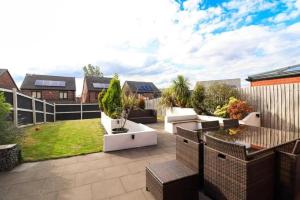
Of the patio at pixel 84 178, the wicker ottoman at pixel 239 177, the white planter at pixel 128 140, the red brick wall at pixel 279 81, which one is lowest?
the patio at pixel 84 178

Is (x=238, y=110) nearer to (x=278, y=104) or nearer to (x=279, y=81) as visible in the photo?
(x=278, y=104)

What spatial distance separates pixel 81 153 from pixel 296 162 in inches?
174

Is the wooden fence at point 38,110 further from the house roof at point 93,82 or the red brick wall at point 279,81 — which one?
the red brick wall at point 279,81

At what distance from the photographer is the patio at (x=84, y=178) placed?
245 centimetres

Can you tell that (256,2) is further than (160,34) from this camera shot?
No

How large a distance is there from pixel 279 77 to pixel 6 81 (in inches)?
956

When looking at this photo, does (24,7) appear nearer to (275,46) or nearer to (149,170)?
(149,170)

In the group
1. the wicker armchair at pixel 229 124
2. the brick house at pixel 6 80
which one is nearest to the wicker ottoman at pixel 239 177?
the wicker armchair at pixel 229 124

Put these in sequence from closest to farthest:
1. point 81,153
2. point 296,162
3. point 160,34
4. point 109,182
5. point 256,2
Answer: point 296,162
point 109,182
point 81,153
point 256,2
point 160,34

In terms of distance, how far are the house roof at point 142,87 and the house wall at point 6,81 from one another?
50.2 feet

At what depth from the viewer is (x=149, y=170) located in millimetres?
2340

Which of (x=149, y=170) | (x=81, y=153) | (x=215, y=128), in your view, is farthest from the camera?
(x=81, y=153)

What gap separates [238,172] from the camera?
5.77ft

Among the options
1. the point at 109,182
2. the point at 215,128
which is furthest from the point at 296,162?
the point at 109,182
